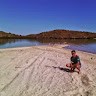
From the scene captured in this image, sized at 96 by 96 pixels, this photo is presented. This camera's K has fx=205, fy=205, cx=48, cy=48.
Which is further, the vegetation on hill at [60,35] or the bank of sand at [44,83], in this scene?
the vegetation on hill at [60,35]

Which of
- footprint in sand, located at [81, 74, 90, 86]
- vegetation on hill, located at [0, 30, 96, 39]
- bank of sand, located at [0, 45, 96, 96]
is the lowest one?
vegetation on hill, located at [0, 30, 96, 39]

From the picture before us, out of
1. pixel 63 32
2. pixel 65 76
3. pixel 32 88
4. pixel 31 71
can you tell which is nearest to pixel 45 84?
pixel 32 88

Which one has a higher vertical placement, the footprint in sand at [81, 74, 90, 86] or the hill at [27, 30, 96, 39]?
the footprint in sand at [81, 74, 90, 86]

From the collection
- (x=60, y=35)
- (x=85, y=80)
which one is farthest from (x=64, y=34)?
(x=85, y=80)

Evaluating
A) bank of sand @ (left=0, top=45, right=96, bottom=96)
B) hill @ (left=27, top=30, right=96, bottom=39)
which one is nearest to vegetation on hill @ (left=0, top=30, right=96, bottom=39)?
hill @ (left=27, top=30, right=96, bottom=39)

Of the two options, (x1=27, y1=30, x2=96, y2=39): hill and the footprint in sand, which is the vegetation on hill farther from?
the footprint in sand

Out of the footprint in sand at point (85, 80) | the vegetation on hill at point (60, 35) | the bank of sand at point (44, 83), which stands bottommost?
the vegetation on hill at point (60, 35)

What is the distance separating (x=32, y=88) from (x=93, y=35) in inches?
6036

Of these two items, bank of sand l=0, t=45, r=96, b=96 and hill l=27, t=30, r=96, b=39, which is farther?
hill l=27, t=30, r=96, b=39

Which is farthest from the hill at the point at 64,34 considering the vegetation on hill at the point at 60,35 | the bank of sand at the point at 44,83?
the bank of sand at the point at 44,83

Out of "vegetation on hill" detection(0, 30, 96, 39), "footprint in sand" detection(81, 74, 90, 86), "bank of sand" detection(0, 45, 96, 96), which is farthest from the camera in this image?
"vegetation on hill" detection(0, 30, 96, 39)

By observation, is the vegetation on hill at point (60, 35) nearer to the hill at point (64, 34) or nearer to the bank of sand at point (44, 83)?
the hill at point (64, 34)

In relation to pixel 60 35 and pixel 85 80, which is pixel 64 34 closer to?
pixel 60 35

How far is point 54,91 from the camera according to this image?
955 centimetres
